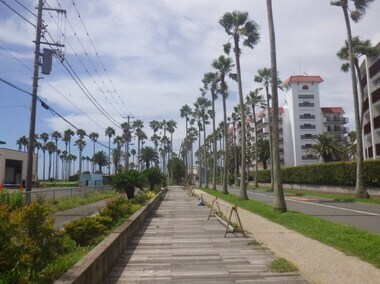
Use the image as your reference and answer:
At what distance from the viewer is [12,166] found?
69000 mm

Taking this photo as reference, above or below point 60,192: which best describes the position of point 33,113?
above

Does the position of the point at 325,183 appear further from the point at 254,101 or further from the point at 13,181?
the point at 13,181

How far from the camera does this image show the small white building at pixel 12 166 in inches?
2465

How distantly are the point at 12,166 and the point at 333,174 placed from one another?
5204 cm

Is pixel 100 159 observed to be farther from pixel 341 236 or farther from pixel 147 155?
pixel 341 236

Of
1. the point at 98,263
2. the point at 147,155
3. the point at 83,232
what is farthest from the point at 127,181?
the point at 147,155

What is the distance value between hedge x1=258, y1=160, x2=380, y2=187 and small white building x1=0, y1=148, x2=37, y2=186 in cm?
4107

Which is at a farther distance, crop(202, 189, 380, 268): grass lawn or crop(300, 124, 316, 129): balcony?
crop(300, 124, 316, 129): balcony

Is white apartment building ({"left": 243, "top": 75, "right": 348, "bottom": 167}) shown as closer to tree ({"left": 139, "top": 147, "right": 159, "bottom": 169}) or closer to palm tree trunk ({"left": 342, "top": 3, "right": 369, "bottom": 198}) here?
tree ({"left": 139, "top": 147, "right": 159, "bottom": 169})

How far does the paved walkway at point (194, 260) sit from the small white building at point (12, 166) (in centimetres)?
5528

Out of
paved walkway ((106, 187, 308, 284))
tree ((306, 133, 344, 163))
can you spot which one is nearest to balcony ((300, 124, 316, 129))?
tree ((306, 133, 344, 163))

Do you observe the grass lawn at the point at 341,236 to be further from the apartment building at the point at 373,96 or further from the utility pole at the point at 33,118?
the apartment building at the point at 373,96

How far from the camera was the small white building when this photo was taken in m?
62.6

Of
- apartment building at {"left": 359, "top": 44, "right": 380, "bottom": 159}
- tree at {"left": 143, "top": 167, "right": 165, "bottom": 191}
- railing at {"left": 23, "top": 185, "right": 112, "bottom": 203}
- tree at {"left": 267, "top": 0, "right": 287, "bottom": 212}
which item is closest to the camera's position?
tree at {"left": 267, "top": 0, "right": 287, "bottom": 212}
